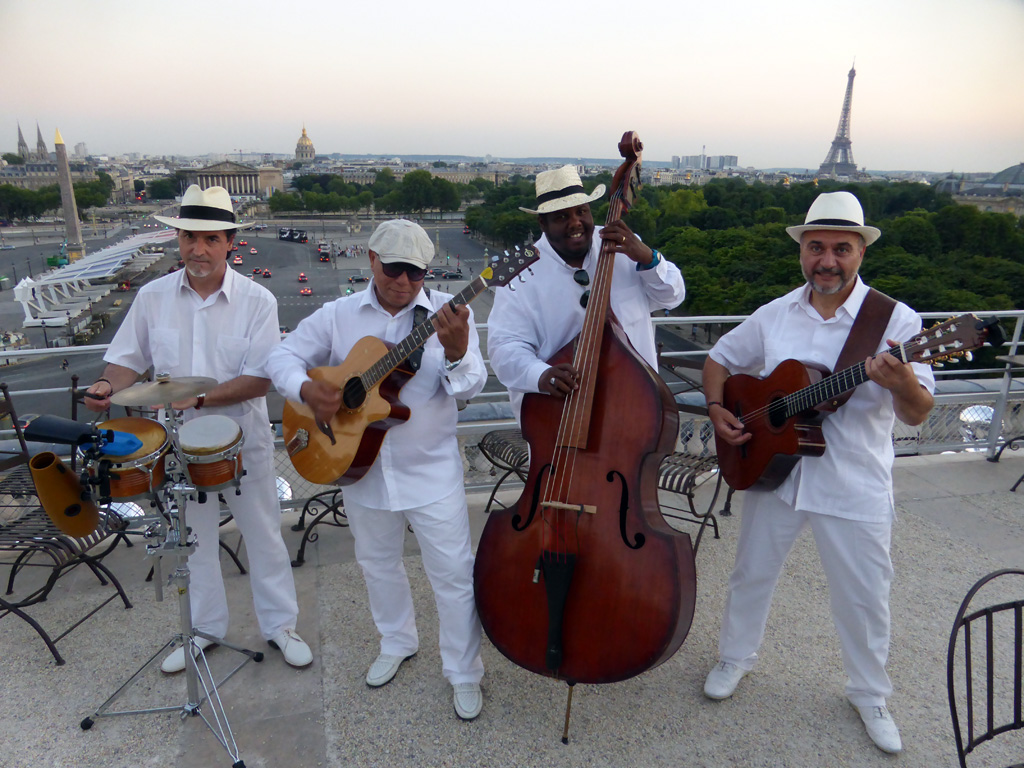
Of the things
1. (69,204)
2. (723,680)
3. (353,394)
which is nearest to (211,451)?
(353,394)

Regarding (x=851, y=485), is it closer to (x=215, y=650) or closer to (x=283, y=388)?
(x=283, y=388)

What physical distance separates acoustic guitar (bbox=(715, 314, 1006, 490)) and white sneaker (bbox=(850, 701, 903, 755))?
3.54 ft

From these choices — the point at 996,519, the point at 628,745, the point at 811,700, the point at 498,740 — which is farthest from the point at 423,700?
the point at 996,519

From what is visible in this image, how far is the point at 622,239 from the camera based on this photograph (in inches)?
106

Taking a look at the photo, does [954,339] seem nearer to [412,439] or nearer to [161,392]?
[412,439]

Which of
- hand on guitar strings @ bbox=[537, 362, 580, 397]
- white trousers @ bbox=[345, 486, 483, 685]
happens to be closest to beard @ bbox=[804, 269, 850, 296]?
A: hand on guitar strings @ bbox=[537, 362, 580, 397]

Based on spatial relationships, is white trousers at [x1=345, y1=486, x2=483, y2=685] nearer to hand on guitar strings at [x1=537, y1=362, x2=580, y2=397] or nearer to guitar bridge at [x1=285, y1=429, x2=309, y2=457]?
guitar bridge at [x1=285, y1=429, x2=309, y2=457]

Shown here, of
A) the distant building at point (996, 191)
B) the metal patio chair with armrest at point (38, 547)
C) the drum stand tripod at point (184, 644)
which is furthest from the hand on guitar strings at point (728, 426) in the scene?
the distant building at point (996, 191)

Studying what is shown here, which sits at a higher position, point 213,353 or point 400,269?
point 400,269

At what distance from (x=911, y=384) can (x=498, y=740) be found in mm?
2191

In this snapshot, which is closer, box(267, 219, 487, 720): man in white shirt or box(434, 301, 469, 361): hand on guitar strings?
box(434, 301, 469, 361): hand on guitar strings

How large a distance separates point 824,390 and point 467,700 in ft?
6.72

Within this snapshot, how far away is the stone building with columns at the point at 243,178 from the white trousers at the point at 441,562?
150 meters

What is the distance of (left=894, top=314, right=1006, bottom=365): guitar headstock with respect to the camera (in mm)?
2127
